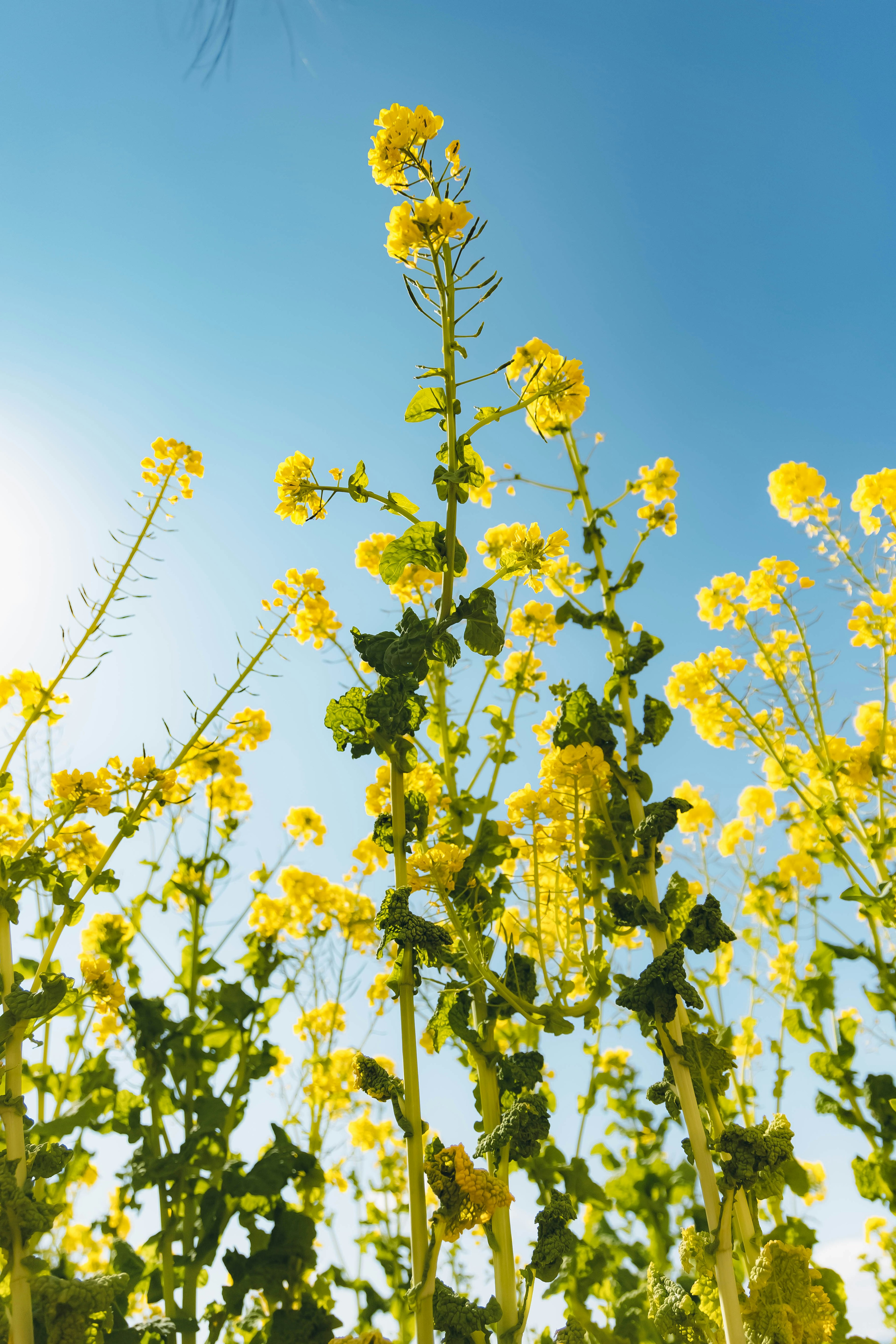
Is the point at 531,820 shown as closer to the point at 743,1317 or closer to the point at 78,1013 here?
the point at 743,1317

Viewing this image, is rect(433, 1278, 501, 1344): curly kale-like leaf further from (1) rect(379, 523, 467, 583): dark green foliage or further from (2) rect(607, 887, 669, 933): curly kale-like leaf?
(1) rect(379, 523, 467, 583): dark green foliage

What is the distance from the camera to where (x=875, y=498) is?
11.1ft

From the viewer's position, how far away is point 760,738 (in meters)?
3.23

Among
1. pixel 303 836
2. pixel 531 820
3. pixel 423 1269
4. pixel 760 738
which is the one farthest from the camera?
pixel 303 836

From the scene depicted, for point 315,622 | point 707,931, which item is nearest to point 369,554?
point 315,622

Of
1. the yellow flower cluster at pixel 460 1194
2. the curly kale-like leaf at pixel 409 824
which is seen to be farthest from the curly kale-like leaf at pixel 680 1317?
the curly kale-like leaf at pixel 409 824

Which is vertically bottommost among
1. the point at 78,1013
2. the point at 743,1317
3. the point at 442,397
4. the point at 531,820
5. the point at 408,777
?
the point at 743,1317

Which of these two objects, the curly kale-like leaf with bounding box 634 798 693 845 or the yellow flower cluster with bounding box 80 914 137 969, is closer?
the curly kale-like leaf with bounding box 634 798 693 845

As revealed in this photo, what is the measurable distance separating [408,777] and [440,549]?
106 cm

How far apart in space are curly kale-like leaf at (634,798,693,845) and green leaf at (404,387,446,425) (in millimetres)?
1317

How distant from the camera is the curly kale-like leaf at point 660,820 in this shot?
7.68ft

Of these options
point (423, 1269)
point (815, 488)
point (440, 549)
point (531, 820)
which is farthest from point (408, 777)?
point (815, 488)

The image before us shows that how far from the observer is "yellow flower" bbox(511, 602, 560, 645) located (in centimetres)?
325

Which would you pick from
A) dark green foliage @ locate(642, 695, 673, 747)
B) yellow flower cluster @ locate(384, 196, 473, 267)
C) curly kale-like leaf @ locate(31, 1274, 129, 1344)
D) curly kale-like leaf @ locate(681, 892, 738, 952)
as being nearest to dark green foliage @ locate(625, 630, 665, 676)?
dark green foliage @ locate(642, 695, 673, 747)
